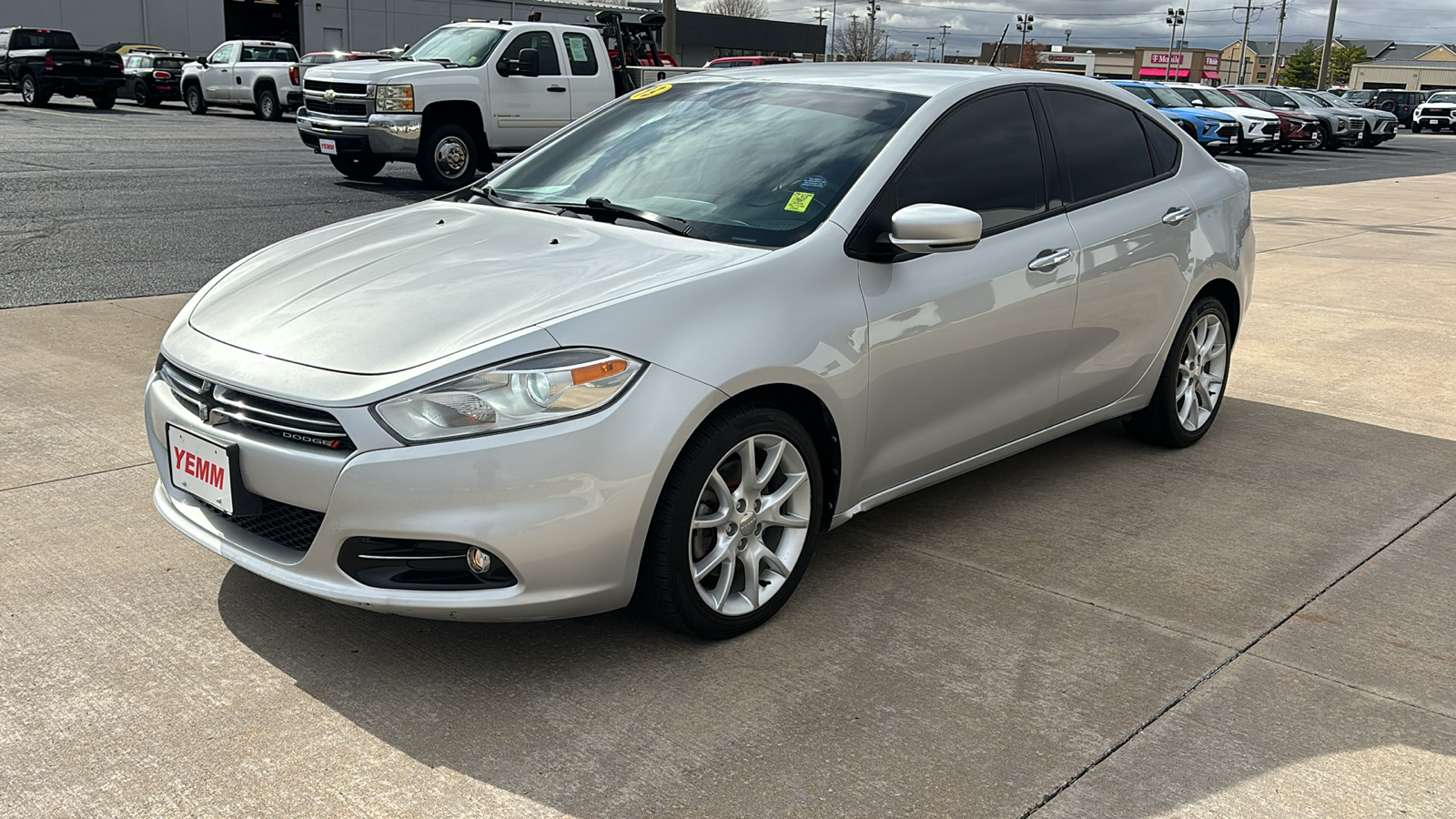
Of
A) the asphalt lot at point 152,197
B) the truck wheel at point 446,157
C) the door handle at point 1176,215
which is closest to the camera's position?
the door handle at point 1176,215

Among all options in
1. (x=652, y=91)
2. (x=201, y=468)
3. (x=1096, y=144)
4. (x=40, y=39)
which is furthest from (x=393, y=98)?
(x=40, y=39)

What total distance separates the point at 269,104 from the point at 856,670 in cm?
2841

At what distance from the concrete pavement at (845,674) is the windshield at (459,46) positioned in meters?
10.6

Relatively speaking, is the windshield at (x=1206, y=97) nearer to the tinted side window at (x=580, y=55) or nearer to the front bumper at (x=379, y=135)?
the tinted side window at (x=580, y=55)

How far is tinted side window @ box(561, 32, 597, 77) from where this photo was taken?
15.5 m

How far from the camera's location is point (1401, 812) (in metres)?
2.72

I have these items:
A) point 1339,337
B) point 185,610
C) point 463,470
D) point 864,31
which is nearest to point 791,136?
point 463,470

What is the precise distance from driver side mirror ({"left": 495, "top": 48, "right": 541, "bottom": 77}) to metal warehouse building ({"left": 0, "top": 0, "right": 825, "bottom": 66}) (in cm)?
2807

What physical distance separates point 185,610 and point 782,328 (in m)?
1.86

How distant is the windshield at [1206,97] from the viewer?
29.7m

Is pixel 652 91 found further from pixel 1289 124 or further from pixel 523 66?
pixel 1289 124

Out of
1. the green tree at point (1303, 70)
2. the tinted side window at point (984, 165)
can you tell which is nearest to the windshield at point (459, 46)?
the tinted side window at point (984, 165)

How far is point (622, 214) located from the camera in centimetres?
389

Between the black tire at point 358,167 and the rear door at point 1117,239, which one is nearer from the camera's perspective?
the rear door at point 1117,239
